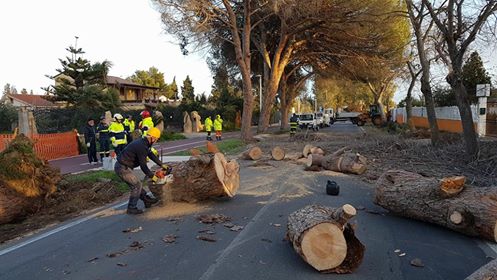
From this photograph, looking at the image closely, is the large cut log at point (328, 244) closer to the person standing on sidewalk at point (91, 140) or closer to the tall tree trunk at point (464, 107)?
the tall tree trunk at point (464, 107)

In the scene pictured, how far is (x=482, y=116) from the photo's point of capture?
21.2 metres

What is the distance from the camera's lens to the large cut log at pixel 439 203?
5.75 metres

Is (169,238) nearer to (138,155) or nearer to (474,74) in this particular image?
(138,155)

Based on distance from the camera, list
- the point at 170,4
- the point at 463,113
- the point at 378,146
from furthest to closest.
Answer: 1. the point at 170,4
2. the point at 378,146
3. the point at 463,113

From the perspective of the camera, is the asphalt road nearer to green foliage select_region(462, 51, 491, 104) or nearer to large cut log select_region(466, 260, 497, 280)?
large cut log select_region(466, 260, 497, 280)

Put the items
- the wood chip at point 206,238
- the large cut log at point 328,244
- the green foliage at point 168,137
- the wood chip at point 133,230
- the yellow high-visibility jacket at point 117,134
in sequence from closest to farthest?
the large cut log at point 328,244 → the wood chip at point 206,238 → the wood chip at point 133,230 → the yellow high-visibility jacket at point 117,134 → the green foliage at point 168,137

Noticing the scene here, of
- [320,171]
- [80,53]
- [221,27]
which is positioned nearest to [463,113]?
[320,171]

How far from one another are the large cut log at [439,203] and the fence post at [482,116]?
15.9 meters

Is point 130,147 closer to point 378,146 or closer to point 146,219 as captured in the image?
point 146,219

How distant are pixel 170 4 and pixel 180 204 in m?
15.8

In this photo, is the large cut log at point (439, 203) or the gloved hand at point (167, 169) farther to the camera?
the gloved hand at point (167, 169)

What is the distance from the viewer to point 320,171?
12453 millimetres

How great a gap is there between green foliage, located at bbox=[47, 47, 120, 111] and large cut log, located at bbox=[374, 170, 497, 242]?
101 ft

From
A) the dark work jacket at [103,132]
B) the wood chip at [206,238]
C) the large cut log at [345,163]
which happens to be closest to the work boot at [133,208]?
the wood chip at [206,238]
